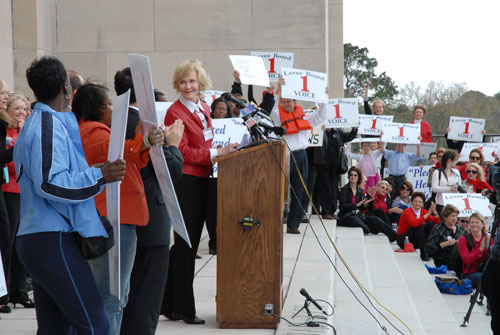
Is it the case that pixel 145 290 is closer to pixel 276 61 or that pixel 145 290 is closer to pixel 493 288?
pixel 493 288

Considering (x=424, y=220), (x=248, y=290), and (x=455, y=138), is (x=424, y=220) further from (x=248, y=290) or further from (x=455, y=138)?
(x=248, y=290)

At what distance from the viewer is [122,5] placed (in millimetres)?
13578

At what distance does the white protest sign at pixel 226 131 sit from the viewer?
24.9 feet

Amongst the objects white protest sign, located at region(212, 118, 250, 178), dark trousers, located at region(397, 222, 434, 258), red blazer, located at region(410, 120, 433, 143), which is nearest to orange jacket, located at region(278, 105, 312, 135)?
white protest sign, located at region(212, 118, 250, 178)

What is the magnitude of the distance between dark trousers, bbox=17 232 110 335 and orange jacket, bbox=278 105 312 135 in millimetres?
6511

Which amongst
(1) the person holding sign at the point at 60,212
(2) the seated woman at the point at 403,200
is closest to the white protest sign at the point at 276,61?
(2) the seated woman at the point at 403,200

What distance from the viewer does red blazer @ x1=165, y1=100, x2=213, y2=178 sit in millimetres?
4922

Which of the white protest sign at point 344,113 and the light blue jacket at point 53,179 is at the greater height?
the white protest sign at point 344,113

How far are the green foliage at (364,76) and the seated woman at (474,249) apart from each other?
2877 cm

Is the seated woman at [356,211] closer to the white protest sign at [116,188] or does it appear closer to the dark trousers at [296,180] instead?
the dark trousers at [296,180]

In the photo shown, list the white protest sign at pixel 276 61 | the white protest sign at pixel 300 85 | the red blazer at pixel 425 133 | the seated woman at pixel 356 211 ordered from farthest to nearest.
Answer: the red blazer at pixel 425 133, the seated woman at pixel 356 211, the white protest sign at pixel 276 61, the white protest sign at pixel 300 85

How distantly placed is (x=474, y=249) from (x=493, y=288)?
5242 millimetres

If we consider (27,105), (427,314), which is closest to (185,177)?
(27,105)

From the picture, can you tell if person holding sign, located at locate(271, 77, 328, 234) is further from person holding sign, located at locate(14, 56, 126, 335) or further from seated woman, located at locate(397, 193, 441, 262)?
person holding sign, located at locate(14, 56, 126, 335)
